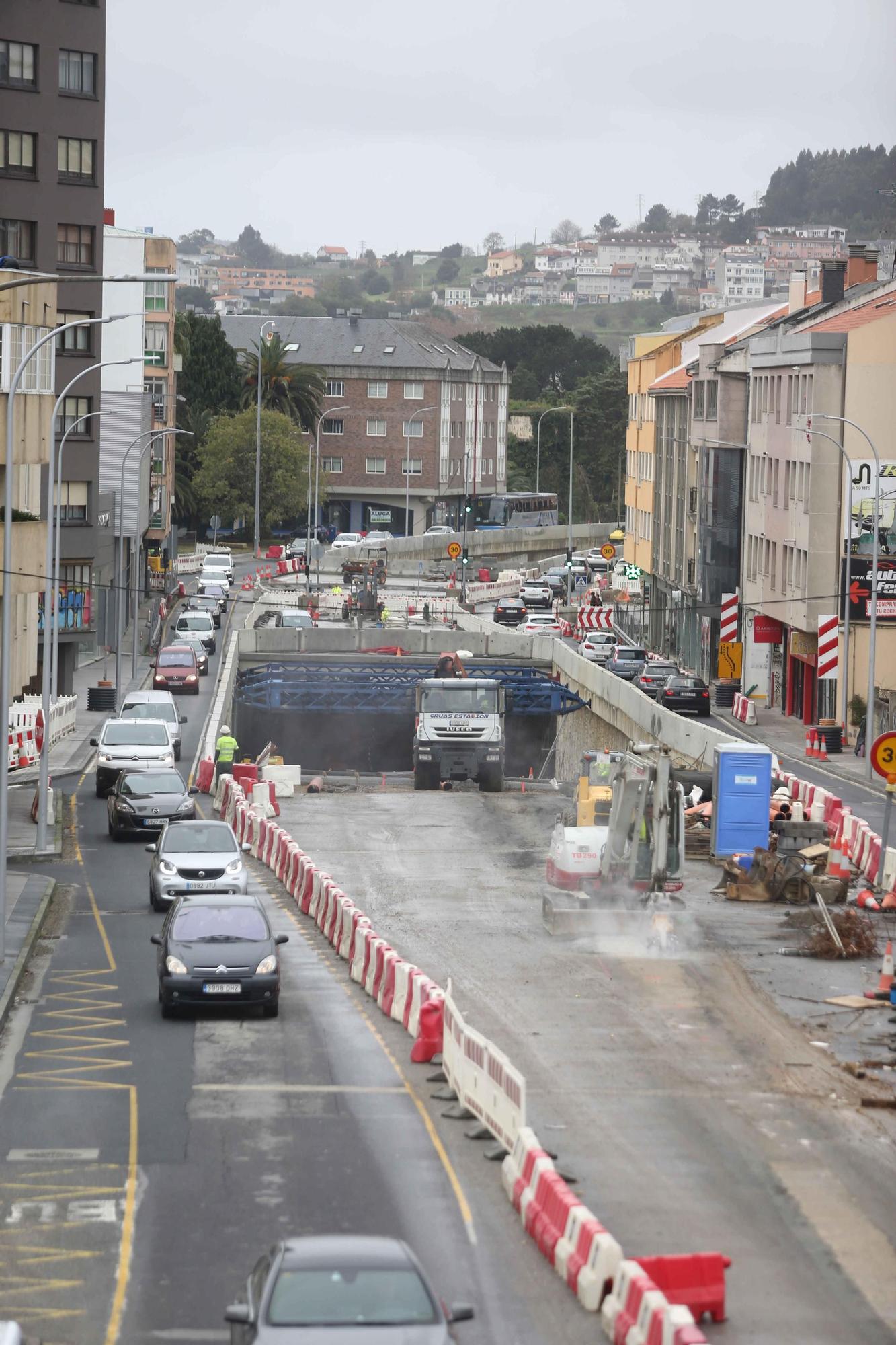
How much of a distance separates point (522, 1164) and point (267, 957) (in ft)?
25.5

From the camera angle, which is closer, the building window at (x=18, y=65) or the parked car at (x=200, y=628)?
the building window at (x=18, y=65)

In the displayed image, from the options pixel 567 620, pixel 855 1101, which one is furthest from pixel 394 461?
pixel 855 1101

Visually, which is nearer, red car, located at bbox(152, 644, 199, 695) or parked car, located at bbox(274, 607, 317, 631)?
red car, located at bbox(152, 644, 199, 695)

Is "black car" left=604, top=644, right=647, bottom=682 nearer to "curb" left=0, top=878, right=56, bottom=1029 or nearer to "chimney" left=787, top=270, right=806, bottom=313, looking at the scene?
"chimney" left=787, top=270, right=806, bottom=313

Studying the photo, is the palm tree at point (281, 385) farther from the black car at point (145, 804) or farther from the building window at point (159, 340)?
the black car at point (145, 804)

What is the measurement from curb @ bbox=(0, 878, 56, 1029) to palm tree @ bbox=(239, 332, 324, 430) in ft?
310

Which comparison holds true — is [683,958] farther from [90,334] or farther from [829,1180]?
[90,334]

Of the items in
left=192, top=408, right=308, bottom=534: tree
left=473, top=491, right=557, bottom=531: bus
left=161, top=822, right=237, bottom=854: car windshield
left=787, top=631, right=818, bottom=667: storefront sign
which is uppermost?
left=192, top=408, right=308, bottom=534: tree

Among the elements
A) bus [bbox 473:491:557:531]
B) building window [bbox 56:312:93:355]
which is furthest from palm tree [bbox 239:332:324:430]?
building window [bbox 56:312:93:355]

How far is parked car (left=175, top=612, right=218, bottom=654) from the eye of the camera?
79.1 metres

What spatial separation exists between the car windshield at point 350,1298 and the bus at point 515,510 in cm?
12377

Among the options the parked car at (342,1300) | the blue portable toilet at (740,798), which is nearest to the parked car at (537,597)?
→ the blue portable toilet at (740,798)

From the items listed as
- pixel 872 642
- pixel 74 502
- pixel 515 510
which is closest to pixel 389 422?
pixel 515 510

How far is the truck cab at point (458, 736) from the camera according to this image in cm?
5088
